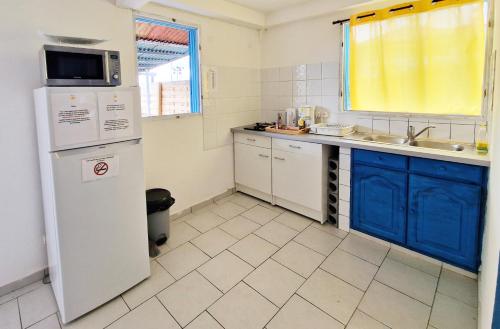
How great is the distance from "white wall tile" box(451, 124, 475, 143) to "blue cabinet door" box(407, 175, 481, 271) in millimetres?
552

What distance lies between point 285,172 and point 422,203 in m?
1.31

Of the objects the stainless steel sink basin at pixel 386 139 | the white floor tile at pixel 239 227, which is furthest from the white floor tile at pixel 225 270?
the stainless steel sink basin at pixel 386 139

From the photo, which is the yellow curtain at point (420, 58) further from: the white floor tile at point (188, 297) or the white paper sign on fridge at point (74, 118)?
the white paper sign on fridge at point (74, 118)

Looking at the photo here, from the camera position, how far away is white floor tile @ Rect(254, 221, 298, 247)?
2598 millimetres

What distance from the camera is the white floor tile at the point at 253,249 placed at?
2.32m

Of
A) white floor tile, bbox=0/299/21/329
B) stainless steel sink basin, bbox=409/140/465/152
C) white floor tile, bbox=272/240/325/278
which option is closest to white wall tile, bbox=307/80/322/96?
stainless steel sink basin, bbox=409/140/465/152

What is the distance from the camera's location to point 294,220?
2.98 meters

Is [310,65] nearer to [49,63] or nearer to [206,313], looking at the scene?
[49,63]

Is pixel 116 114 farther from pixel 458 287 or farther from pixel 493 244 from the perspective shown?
pixel 458 287

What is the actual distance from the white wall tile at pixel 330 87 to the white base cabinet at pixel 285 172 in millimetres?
709

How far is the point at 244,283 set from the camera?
80.3 inches

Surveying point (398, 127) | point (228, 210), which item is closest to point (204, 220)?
point (228, 210)

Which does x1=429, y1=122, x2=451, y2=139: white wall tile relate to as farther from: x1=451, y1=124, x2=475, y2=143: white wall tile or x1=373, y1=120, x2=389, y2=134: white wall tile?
x1=373, y1=120, x2=389, y2=134: white wall tile

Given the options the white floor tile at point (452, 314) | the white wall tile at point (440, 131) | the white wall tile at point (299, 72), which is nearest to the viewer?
the white floor tile at point (452, 314)
